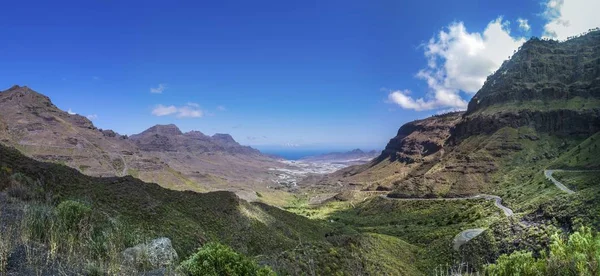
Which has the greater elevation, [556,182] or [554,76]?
[554,76]

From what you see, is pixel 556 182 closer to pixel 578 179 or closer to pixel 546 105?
pixel 578 179

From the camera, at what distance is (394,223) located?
393ft

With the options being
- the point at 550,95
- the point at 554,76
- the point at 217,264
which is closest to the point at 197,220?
the point at 217,264

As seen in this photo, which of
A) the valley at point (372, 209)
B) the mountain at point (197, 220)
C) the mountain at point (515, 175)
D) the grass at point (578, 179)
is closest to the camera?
the valley at point (372, 209)

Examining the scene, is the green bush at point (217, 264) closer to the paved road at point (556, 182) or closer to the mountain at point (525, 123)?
the paved road at point (556, 182)

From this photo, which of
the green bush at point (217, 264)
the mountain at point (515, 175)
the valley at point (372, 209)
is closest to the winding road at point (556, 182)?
the mountain at point (515, 175)

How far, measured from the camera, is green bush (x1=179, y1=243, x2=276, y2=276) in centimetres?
1496

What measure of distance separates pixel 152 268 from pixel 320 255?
34712 millimetres

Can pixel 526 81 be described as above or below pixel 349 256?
above

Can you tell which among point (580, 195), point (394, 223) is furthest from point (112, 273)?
point (394, 223)

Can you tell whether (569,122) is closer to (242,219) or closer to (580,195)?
(580,195)

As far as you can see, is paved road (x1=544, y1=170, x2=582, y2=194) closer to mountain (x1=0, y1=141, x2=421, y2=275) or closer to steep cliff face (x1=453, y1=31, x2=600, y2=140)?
mountain (x1=0, y1=141, x2=421, y2=275)

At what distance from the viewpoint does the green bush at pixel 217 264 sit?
14957 millimetres

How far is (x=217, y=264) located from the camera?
16.0 meters
